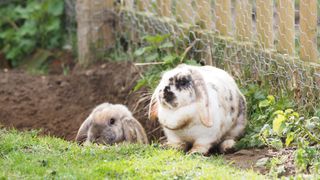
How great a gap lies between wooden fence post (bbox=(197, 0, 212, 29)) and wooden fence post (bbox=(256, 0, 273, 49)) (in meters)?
0.84

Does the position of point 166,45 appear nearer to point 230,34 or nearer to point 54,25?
point 230,34

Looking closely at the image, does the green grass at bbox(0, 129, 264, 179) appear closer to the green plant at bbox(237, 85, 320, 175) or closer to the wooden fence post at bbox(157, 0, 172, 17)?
the green plant at bbox(237, 85, 320, 175)

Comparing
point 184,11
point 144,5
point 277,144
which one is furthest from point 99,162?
point 144,5

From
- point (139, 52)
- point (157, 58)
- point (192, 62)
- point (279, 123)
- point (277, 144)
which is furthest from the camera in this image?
point (139, 52)

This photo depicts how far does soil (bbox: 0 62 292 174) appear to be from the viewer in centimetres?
757

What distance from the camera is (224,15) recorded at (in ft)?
23.0

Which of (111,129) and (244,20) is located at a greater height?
(244,20)

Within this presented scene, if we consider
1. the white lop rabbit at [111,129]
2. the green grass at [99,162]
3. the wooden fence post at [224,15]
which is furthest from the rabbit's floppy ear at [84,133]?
the wooden fence post at [224,15]

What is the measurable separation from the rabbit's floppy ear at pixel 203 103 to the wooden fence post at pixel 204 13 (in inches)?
63.1

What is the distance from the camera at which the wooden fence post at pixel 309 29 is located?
19.5 feet

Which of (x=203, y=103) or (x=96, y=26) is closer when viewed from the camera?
(x=203, y=103)

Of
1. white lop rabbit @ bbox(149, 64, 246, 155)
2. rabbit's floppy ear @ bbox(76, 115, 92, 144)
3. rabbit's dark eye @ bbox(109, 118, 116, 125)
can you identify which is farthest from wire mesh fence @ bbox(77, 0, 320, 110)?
rabbit's floppy ear @ bbox(76, 115, 92, 144)

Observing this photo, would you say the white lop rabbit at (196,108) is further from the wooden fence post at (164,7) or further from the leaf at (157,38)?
the wooden fence post at (164,7)

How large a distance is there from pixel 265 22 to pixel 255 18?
405 mm
